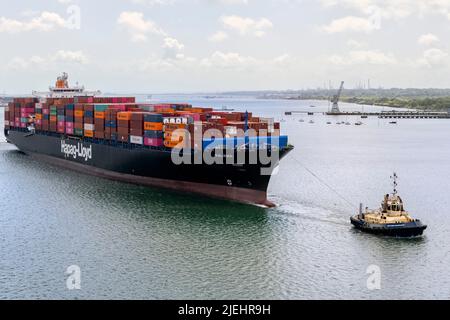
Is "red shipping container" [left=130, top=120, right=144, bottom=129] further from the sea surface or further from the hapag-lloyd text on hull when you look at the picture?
the hapag-lloyd text on hull

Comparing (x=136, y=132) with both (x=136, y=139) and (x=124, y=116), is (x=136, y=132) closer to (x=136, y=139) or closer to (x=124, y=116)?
(x=136, y=139)

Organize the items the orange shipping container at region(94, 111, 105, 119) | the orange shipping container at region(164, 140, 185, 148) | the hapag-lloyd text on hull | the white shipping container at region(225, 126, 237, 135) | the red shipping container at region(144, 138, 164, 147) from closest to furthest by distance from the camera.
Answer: the orange shipping container at region(164, 140, 185, 148) < the white shipping container at region(225, 126, 237, 135) < the red shipping container at region(144, 138, 164, 147) < the orange shipping container at region(94, 111, 105, 119) < the hapag-lloyd text on hull

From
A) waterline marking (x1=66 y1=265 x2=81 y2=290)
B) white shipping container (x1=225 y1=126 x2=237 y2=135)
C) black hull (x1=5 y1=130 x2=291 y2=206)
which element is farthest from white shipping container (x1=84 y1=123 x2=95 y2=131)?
waterline marking (x1=66 y1=265 x2=81 y2=290)

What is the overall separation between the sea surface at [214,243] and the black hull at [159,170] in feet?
3.75

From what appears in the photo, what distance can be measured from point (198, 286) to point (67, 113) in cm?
4208

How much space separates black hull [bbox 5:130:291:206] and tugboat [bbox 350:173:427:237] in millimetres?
8770

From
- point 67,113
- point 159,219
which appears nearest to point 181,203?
point 159,219

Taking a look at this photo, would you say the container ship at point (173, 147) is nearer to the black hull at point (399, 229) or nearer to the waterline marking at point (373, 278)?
the black hull at point (399, 229)

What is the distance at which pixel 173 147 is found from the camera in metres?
44.2

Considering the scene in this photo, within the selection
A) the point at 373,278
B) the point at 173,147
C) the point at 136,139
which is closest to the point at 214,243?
the point at 373,278

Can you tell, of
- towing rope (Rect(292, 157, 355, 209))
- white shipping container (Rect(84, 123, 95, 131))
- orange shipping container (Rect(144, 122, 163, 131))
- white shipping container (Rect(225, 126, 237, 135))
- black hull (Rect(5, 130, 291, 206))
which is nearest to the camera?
black hull (Rect(5, 130, 291, 206))

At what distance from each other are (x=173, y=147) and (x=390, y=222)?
18.7m

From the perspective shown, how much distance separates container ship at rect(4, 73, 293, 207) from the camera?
136 ft

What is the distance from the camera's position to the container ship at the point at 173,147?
41406 millimetres
